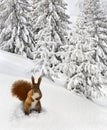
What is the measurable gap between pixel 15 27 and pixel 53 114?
17787 millimetres

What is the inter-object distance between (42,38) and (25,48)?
29.9 feet

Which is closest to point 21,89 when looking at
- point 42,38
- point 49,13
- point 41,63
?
point 41,63

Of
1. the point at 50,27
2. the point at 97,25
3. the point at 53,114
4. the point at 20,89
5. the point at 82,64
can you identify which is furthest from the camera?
the point at 97,25

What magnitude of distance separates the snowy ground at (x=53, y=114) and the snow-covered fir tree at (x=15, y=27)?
15.1 meters

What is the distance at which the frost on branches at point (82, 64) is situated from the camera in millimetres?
14148

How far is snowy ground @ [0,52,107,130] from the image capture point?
827 cm

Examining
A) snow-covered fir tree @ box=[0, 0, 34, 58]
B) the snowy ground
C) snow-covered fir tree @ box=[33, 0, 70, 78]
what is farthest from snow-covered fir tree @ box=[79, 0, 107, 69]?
the snowy ground

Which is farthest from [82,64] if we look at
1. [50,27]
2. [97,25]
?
[97,25]

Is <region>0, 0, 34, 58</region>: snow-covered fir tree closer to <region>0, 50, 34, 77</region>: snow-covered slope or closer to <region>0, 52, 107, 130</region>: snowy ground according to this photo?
<region>0, 50, 34, 77</region>: snow-covered slope

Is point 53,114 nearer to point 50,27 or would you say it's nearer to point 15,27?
point 50,27

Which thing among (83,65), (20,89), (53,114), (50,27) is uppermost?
(50,27)

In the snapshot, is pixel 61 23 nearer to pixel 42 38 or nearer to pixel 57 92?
pixel 42 38

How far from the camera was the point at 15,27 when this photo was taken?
25.8 m

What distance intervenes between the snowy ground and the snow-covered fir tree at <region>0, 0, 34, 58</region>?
15138mm
